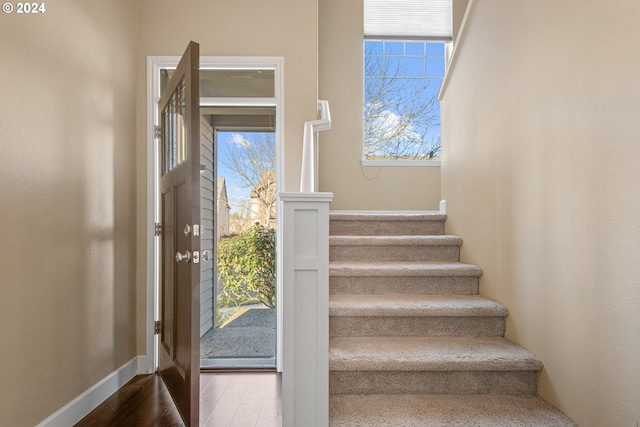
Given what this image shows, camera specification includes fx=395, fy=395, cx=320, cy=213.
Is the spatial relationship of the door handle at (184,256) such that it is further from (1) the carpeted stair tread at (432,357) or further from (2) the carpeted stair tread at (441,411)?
(2) the carpeted stair tread at (441,411)

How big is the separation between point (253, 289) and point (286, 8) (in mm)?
2472

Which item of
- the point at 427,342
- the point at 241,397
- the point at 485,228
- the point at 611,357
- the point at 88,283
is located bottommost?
the point at 241,397

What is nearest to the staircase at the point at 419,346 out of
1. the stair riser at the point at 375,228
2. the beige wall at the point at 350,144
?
the stair riser at the point at 375,228

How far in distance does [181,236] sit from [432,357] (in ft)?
4.82

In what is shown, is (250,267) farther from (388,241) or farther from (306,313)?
(306,313)

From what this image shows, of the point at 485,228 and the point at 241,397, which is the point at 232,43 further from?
the point at 241,397

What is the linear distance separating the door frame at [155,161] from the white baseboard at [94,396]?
0.34ft

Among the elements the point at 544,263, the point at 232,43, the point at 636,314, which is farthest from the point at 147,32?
the point at 636,314

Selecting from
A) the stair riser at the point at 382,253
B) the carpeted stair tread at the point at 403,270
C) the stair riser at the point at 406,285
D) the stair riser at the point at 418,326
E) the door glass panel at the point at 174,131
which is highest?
the door glass panel at the point at 174,131

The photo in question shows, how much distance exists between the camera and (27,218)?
178 cm

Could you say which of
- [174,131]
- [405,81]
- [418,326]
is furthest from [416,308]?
[405,81]

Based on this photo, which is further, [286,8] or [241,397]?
[286,8]

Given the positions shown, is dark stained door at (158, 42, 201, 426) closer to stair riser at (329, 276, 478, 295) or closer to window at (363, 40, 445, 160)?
stair riser at (329, 276, 478, 295)

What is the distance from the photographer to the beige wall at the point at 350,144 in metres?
4.45
